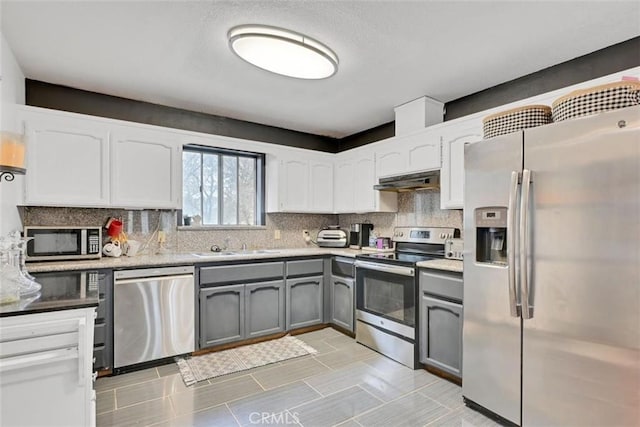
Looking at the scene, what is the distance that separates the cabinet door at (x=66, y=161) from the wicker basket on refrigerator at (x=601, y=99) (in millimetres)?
3427

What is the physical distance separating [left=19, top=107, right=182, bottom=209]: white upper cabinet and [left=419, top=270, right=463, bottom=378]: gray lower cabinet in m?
2.46

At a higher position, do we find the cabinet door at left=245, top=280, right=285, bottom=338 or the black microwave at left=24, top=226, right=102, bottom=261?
the black microwave at left=24, top=226, right=102, bottom=261

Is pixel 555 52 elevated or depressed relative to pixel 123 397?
elevated

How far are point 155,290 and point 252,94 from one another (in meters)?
1.96

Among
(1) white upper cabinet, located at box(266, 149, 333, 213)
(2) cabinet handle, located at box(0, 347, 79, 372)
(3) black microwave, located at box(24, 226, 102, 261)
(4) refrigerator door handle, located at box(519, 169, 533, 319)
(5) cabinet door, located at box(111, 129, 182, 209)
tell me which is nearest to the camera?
(2) cabinet handle, located at box(0, 347, 79, 372)

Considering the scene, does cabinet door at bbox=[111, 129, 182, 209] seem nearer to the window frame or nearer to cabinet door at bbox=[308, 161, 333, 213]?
the window frame

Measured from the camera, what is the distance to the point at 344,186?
419 centimetres

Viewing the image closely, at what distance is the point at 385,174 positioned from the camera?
141 inches

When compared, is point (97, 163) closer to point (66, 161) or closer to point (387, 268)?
point (66, 161)

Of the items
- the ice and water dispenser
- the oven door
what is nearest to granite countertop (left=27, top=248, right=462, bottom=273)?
the oven door

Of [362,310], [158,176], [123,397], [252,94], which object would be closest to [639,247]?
[362,310]

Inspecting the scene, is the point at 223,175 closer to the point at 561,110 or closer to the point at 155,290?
the point at 155,290

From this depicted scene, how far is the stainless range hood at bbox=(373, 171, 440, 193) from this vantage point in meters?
3.08

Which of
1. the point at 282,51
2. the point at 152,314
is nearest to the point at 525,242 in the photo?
the point at 282,51
